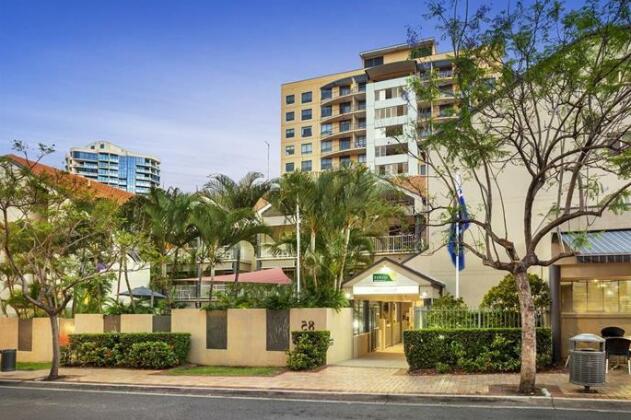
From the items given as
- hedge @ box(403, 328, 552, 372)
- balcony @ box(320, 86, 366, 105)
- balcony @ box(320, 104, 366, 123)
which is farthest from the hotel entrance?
balcony @ box(320, 86, 366, 105)

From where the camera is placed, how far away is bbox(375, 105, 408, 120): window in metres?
73.4

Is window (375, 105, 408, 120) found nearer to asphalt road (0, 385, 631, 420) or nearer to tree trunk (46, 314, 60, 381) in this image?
tree trunk (46, 314, 60, 381)

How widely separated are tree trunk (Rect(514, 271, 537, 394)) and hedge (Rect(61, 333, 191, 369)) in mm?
10975

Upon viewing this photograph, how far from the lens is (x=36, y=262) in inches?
744

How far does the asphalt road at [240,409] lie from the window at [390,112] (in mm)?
61651

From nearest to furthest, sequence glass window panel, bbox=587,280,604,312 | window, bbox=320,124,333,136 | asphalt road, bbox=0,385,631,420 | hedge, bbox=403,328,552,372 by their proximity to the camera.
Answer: asphalt road, bbox=0,385,631,420
hedge, bbox=403,328,552,372
glass window panel, bbox=587,280,604,312
window, bbox=320,124,333,136

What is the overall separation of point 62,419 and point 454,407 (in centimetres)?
734

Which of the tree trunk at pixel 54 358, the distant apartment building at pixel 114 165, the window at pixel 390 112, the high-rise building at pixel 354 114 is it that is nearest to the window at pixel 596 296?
the tree trunk at pixel 54 358

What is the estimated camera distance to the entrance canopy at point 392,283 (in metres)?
23.6

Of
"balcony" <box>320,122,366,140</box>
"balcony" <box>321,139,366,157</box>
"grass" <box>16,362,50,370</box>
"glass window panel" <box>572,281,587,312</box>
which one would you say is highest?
"balcony" <box>320,122,366,140</box>

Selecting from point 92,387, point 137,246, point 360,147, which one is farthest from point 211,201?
point 360,147

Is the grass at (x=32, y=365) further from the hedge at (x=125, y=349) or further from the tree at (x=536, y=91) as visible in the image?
the tree at (x=536, y=91)

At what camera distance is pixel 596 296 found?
19453 mm

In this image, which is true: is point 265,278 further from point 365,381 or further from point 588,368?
point 588,368
